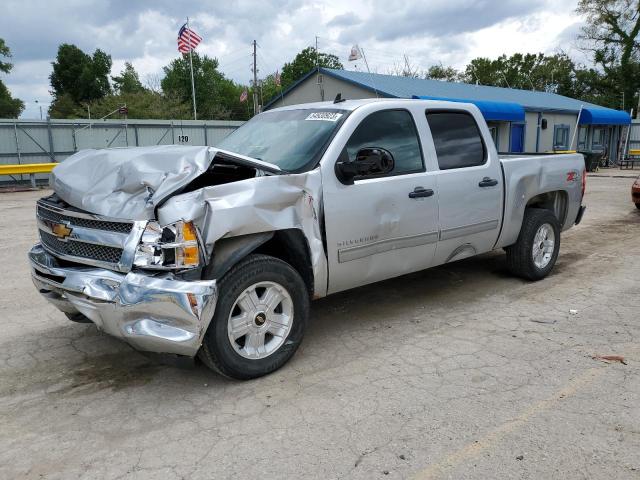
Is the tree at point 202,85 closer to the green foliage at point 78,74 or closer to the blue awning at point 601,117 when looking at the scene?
the green foliage at point 78,74

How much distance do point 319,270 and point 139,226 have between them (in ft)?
4.36

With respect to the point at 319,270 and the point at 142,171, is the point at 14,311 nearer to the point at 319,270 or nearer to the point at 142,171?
the point at 142,171

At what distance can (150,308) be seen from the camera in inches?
121

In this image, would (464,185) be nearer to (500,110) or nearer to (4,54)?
(500,110)

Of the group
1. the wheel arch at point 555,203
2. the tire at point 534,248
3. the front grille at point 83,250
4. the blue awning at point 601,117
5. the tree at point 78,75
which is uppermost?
the tree at point 78,75

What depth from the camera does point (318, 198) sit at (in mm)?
3773

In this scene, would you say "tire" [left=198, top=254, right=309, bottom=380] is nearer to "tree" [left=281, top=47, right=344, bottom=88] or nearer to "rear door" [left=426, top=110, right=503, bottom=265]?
"rear door" [left=426, top=110, right=503, bottom=265]

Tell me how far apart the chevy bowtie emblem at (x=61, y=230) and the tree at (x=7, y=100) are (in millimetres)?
66329

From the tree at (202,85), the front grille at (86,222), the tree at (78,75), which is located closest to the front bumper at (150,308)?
the front grille at (86,222)

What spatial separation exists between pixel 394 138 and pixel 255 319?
6.61 feet

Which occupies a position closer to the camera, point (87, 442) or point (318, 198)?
point (87, 442)

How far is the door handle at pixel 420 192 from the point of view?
4.39 meters

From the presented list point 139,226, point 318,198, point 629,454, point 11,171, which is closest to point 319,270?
point 318,198

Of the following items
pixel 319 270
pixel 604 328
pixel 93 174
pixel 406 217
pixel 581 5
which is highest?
pixel 581 5
